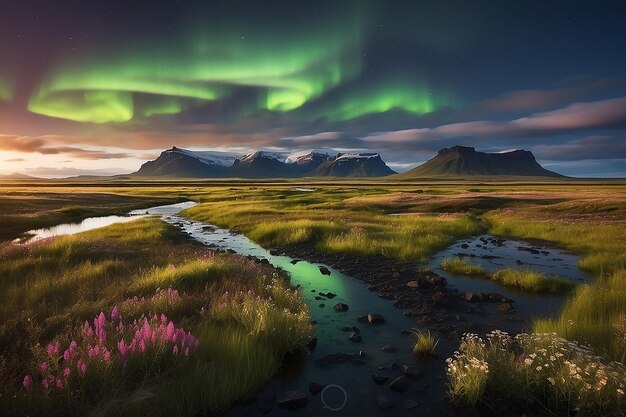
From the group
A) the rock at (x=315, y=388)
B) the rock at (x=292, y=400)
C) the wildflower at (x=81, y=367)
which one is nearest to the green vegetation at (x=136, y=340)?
the wildflower at (x=81, y=367)

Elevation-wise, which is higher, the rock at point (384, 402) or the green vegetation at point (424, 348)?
the green vegetation at point (424, 348)

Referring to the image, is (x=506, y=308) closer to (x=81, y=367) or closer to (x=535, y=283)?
(x=535, y=283)

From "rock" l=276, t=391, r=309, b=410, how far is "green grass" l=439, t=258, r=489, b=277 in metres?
12.5

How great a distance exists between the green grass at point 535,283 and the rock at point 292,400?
443 inches

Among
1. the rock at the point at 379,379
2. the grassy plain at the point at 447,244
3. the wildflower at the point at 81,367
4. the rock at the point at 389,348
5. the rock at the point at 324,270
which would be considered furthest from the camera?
the rock at the point at 324,270

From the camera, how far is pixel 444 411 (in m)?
6.38

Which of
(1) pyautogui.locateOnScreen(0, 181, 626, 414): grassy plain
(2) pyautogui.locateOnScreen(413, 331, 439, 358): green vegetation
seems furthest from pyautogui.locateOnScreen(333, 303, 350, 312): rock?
(1) pyautogui.locateOnScreen(0, 181, 626, 414): grassy plain

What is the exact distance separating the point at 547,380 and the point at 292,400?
4.68 metres

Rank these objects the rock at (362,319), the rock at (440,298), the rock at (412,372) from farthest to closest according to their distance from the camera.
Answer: the rock at (440,298)
the rock at (362,319)
the rock at (412,372)

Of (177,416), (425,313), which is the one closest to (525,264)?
(425,313)

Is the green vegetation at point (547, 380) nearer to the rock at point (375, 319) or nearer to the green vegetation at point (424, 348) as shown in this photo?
the green vegetation at point (424, 348)

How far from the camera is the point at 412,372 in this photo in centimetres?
754

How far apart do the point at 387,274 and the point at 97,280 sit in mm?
11935

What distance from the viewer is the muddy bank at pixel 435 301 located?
34.0 ft
